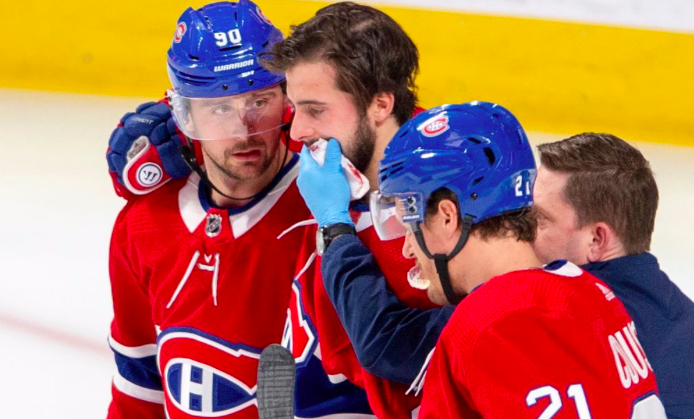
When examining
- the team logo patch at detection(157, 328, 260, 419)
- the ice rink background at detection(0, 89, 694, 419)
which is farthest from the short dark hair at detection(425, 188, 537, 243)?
the ice rink background at detection(0, 89, 694, 419)

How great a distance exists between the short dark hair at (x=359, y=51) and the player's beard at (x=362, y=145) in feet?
0.08

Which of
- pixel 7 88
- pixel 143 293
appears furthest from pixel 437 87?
pixel 143 293

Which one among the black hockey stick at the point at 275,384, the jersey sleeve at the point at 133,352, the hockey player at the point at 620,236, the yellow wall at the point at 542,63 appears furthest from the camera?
the yellow wall at the point at 542,63

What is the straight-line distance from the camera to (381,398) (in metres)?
1.73

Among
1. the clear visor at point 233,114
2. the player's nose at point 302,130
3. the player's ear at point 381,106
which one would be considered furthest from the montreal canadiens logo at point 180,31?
the player's ear at point 381,106

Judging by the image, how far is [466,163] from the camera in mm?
1584

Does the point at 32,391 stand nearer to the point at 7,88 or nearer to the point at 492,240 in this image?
the point at 492,240

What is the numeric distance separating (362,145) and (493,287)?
1.65 feet

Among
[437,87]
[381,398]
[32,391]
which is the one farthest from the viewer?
[437,87]

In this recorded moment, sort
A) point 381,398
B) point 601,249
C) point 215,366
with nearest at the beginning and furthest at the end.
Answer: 1. point 381,398
2. point 601,249
3. point 215,366

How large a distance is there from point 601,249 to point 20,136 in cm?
377

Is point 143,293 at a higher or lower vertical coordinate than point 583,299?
lower

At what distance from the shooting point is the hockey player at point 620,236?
5.65ft

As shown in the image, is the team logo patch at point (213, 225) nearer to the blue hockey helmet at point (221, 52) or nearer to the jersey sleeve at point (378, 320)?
the blue hockey helmet at point (221, 52)
